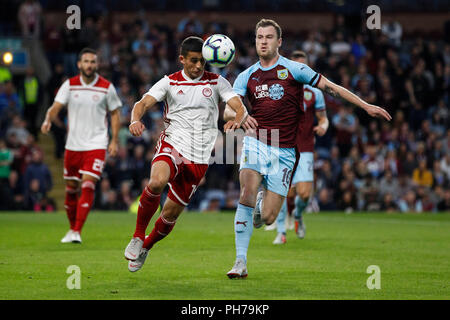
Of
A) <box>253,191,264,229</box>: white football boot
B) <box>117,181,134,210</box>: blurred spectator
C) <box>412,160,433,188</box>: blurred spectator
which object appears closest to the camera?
<box>253,191,264,229</box>: white football boot

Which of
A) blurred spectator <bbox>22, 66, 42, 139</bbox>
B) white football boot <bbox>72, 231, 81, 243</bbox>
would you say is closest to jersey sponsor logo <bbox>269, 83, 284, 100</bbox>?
white football boot <bbox>72, 231, 81, 243</bbox>

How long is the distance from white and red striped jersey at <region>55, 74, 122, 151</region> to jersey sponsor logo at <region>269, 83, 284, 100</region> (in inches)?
189

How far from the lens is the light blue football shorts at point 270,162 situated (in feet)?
32.7

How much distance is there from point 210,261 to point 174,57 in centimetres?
1791

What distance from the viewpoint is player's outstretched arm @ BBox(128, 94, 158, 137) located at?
893 cm

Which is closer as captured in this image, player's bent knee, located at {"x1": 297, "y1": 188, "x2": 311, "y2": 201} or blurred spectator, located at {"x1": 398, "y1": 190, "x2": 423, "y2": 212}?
player's bent knee, located at {"x1": 297, "y1": 188, "x2": 311, "y2": 201}

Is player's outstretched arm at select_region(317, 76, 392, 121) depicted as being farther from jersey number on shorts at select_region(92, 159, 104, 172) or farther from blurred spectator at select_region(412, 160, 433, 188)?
blurred spectator at select_region(412, 160, 433, 188)

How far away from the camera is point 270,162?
10094mm

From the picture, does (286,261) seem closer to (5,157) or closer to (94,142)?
(94,142)

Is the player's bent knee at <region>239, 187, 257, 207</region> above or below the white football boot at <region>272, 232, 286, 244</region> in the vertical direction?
above

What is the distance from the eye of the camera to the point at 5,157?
2336 centimetres

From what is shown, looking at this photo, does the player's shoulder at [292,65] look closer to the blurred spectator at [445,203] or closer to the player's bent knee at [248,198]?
the player's bent knee at [248,198]
